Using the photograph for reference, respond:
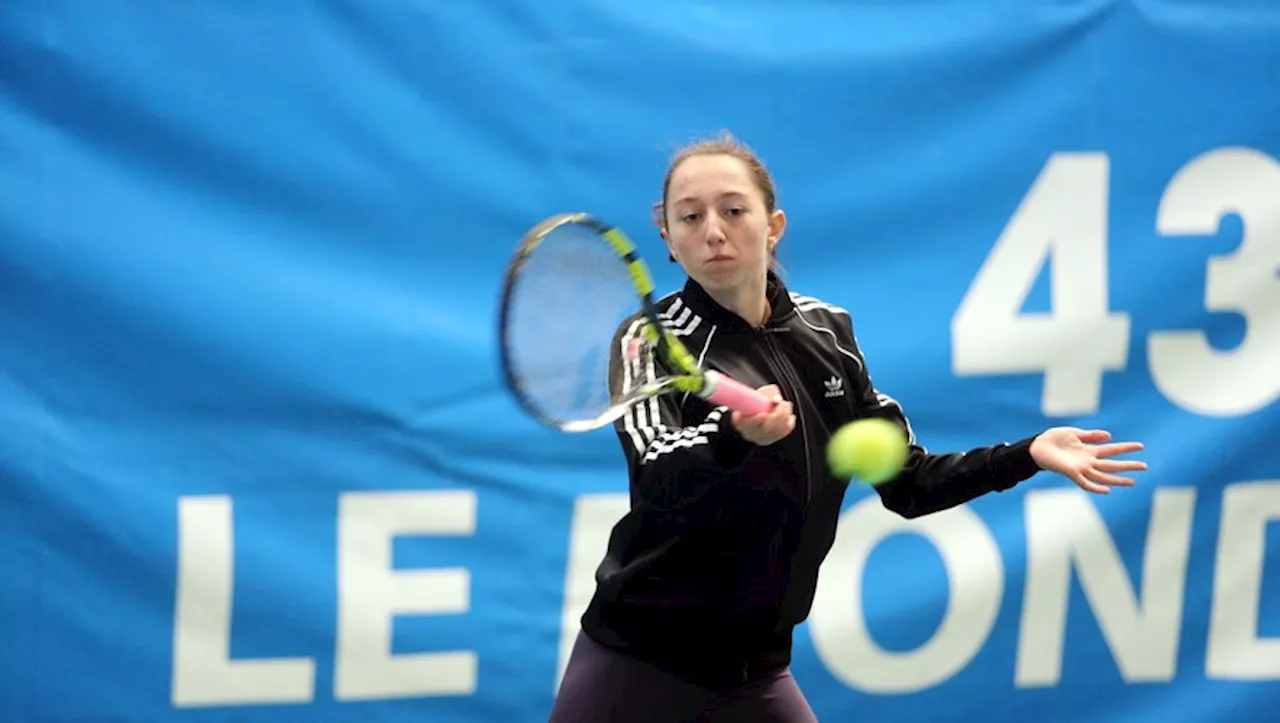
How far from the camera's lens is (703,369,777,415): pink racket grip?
8.42ft

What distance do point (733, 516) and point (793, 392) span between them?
0.85 ft

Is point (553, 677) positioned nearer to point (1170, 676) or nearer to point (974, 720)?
point (974, 720)

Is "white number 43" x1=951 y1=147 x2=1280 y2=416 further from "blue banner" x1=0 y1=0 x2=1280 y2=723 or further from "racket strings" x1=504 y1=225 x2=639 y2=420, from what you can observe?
"racket strings" x1=504 y1=225 x2=639 y2=420

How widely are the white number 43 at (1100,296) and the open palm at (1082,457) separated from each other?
4.97 ft

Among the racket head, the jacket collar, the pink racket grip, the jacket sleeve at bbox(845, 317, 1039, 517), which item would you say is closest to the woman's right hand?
the pink racket grip

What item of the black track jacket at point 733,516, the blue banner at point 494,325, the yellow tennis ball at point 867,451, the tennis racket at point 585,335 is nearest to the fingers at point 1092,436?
the black track jacket at point 733,516

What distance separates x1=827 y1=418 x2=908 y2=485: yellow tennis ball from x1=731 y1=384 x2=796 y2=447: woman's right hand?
284 mm

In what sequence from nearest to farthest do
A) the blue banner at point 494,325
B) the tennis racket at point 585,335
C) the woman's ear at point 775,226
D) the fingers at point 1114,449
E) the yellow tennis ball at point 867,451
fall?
1. the tennis racket at point 585,335
2. the yellow tennis ball at point 867,451
3. the fingers at point 1114,449
4. the woman's ear at point 775,226
5. the blue banner at point 494,325

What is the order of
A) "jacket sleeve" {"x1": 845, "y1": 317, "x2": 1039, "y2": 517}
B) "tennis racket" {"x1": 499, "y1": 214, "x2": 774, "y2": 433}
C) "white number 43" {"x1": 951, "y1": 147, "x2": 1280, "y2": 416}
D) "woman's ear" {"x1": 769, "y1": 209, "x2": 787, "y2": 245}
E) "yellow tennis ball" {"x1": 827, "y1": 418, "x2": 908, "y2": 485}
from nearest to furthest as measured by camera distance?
"tennis racket" {"x1": 499, "y1": 214, "x2": 774, "y2": 433}, "yellow tennis ball" {"x1": 827, "y1": 418, "x2": 908, "y2": 485}, "jacket sleeve" {"x1": 845, "y1": 317, "x2": 1039, "y2": 517}, "woman's ear" {"x1": 769, "y1": 209, "x2": 787, "y2": 245}, "white number 43" {"x1": 951, "y1": 147, "x2": 1280, "y2": 416}

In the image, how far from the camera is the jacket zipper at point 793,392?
2.94 meters

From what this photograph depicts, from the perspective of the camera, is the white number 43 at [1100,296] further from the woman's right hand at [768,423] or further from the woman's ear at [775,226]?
the woman's right hand at [768,423]

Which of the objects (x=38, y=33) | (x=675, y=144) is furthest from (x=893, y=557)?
(x=38, y=33)

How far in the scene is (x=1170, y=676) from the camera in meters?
4.61

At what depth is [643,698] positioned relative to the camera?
292 centimetres
